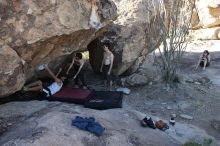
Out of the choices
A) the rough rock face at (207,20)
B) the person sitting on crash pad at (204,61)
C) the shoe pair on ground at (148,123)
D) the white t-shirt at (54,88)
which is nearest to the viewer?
the shoe pair on ground at (148,123)

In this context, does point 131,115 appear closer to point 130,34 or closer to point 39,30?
point 39,30

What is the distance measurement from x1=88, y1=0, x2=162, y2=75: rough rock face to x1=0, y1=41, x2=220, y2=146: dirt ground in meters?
0.89

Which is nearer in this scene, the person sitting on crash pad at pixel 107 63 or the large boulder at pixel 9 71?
the large boulder at pixel 9 71

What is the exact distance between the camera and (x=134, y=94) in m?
12.4

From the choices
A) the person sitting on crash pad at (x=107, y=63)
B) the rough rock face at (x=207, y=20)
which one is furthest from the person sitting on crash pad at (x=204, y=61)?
the rough rock face at (x=207, y=20)

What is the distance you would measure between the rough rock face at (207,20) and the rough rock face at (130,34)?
8.74 meters

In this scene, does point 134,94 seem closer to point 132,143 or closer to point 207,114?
point 207,114

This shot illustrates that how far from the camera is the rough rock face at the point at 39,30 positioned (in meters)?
8.95

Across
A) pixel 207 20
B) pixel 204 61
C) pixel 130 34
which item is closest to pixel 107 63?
pixel 130 34

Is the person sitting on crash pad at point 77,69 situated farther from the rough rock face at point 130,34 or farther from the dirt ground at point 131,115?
the rough rock face at point 130,34

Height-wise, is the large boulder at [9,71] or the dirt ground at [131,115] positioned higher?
the large boulder at [9,71]

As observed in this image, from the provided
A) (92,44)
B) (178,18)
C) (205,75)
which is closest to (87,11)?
(92,44)

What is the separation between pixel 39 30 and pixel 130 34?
4129 millimetres

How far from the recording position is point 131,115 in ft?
34.2
